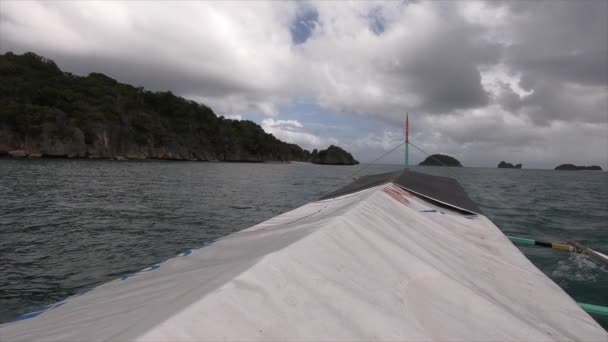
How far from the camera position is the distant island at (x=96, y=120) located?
59531 mm

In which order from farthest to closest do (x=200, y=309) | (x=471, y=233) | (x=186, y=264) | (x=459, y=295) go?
1. (x=471, y=233)
2. (x=186, y=264)
3. (x=459, y=295)
4. (x=200, y=309)

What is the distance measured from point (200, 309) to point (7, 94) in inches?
3468

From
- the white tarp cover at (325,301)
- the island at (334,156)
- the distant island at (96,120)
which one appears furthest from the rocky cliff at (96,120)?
the white tarp cover at (325,301)

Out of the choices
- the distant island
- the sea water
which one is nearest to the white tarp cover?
the sea water

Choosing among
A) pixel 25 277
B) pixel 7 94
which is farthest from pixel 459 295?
pixel 7 94

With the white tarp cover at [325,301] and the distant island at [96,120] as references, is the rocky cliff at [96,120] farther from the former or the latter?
the white tarp cover at [325,301]

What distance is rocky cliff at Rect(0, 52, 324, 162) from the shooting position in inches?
2344

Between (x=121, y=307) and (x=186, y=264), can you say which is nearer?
(x=121, y=307)

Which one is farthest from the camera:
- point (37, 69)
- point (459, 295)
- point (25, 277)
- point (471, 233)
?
point (37, 69)

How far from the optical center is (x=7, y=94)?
208 feet

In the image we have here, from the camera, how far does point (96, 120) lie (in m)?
69.9

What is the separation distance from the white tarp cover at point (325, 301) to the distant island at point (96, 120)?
75.2 meters

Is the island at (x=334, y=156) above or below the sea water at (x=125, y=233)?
above

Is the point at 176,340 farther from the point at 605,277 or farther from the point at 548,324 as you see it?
the point at 605,277
